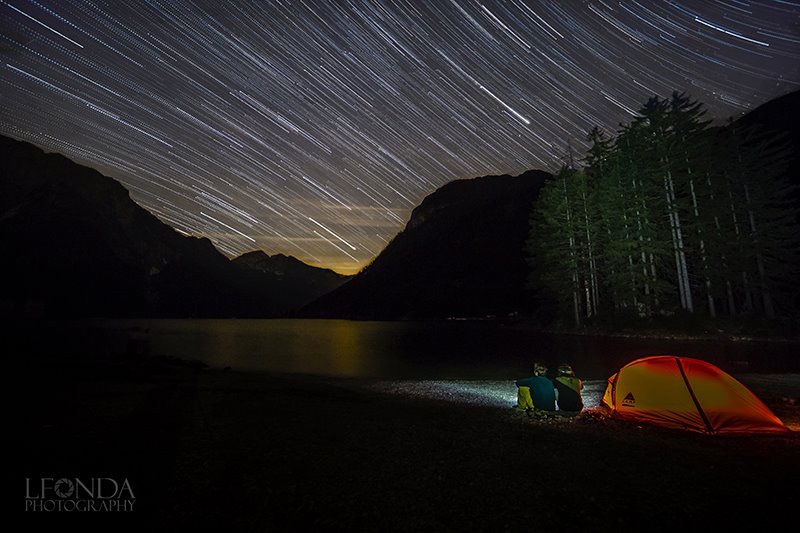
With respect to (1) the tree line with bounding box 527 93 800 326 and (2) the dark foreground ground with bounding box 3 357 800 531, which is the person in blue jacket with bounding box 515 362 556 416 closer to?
(2) the dark foreground ground with bounding box 3 357 800 531

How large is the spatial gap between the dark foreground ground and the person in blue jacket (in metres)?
0.41

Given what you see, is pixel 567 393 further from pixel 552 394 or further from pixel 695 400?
pixel 695 400

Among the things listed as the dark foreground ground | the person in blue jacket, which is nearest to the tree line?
the dark foreground ground

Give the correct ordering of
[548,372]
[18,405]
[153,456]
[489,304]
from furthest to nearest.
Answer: [489,304] → [548,372] → [18,405] → [153,456]

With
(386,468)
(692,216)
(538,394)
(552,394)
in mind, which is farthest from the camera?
(692,216)

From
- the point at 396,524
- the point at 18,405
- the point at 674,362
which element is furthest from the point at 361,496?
the point at 18,405

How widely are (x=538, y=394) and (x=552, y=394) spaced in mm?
347

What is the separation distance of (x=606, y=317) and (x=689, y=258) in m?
11.1

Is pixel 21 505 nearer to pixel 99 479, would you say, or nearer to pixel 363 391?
pixel 99 479

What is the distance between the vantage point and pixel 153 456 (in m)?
6.59

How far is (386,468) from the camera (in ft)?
21.1

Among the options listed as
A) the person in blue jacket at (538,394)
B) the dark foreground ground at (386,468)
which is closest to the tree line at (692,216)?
the dark foreground ground at (386,468)

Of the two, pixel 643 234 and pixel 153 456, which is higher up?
pixel 643 234

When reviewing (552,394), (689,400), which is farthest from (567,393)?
(689,400)
